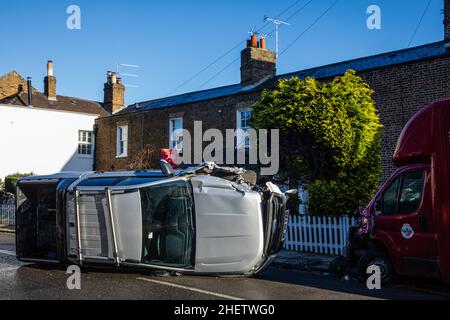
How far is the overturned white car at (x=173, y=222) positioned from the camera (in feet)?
25.3

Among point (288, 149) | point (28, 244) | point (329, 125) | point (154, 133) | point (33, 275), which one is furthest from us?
point (154, 133)

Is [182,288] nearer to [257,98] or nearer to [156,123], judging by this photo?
[257,98]

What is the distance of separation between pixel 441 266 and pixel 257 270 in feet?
9.59

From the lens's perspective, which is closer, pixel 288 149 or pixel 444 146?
pixel 444 146

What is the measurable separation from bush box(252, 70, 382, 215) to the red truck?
3228 millimetres

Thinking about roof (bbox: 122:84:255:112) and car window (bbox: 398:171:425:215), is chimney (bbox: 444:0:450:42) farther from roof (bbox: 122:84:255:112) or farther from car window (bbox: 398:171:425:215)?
car window (bbox: 398:171:425:215)

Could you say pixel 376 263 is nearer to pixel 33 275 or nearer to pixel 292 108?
pixel 292 108

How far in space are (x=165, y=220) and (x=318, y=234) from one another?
610 cm

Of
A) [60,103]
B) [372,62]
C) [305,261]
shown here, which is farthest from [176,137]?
[60,103]

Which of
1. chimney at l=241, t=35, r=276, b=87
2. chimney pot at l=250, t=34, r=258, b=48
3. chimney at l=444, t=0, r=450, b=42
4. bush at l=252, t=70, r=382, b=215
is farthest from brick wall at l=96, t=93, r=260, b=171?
bush at l=252, t=70, r=382, b=215

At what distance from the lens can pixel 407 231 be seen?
808cm
